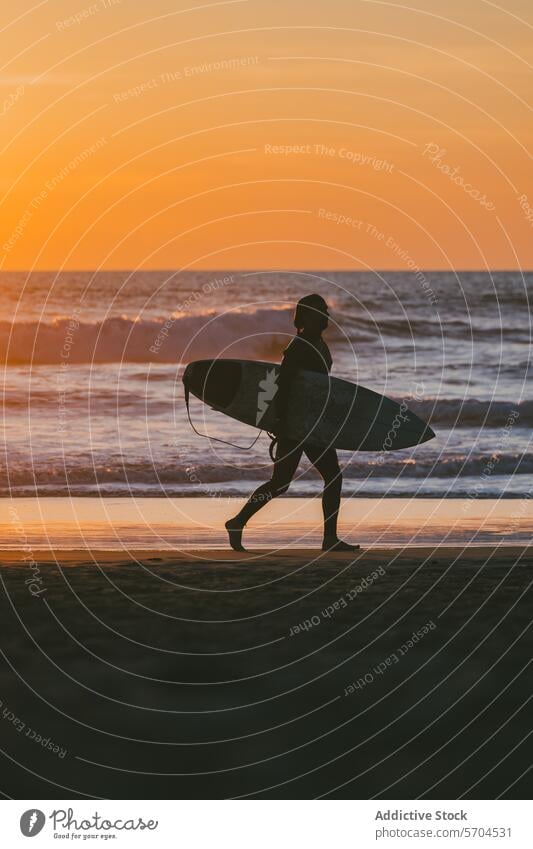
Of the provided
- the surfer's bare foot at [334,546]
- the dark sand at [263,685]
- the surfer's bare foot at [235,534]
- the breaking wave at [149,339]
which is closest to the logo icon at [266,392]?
the surfer's bare foot at [235,534]

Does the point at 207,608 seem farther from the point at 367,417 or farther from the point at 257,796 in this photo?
the point at 367,417

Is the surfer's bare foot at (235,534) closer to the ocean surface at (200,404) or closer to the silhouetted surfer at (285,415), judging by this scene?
the silhouetted surfer at (285,415)

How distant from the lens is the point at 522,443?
20047 mm

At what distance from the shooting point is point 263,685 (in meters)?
7.26

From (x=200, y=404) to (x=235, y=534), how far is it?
36.1ft

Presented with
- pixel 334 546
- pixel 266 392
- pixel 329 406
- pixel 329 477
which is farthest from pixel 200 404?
pixel 329 477

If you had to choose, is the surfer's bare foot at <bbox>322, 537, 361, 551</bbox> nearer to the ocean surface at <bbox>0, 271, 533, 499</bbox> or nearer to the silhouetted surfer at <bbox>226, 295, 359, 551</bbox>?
the silhouetted surfer at <bbox>226, 295, 359, 551</bbox>

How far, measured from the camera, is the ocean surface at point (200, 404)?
16750 millimetres

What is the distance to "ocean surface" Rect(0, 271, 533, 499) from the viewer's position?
1675 cm

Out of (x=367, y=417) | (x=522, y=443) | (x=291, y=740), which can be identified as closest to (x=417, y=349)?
(x=522, y=443)

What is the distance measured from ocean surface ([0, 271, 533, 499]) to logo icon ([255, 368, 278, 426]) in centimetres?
315

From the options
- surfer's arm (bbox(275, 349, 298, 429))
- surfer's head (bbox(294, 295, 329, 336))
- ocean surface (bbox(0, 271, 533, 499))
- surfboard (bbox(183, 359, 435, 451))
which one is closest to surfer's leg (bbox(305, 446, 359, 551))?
surfer's arm (bbox(275, 349, 298, 429))

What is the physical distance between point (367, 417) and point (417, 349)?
84.7 ft
